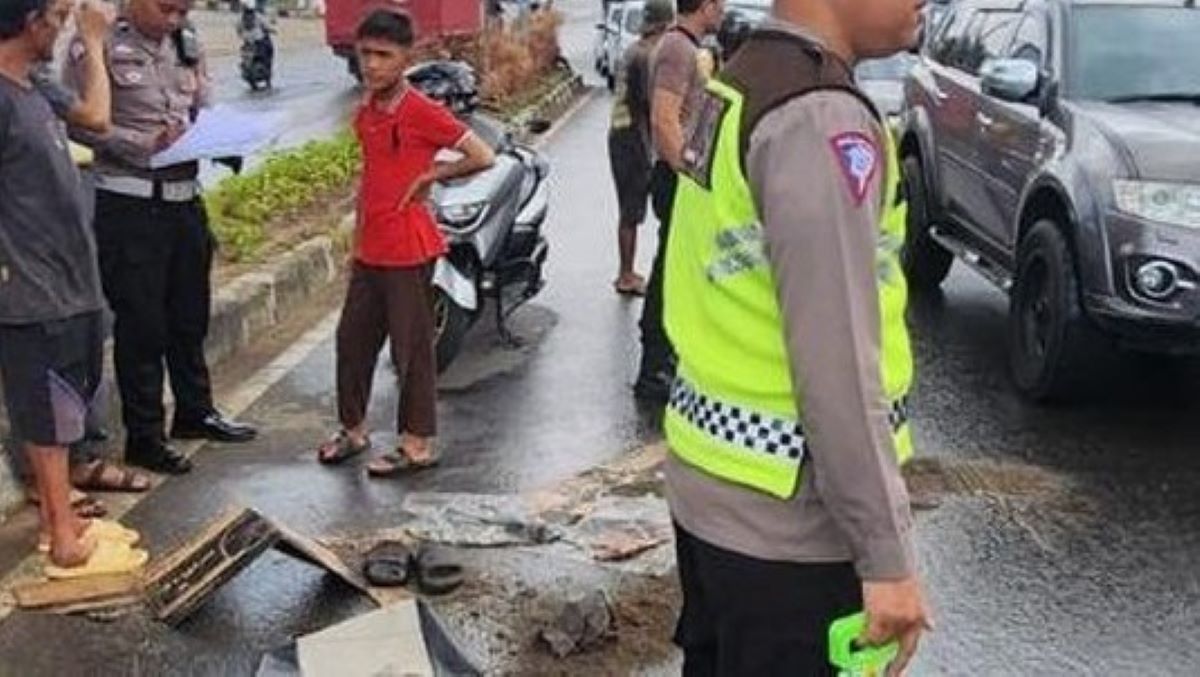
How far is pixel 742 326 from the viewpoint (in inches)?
89.4

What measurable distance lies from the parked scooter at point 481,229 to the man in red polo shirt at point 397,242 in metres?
0.60

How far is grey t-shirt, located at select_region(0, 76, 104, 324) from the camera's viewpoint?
183 inches

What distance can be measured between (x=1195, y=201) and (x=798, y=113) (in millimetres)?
4630

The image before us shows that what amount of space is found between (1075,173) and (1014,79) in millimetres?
702

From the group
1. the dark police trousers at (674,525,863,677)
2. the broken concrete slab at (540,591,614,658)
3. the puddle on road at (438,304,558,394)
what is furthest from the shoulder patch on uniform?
the puddle on road at (438,304,558,394)

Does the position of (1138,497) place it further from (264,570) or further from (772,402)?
(772,402)

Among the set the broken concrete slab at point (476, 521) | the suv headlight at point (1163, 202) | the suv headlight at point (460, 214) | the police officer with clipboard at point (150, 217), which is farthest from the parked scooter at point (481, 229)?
the suv headlight at point (1163, 202)

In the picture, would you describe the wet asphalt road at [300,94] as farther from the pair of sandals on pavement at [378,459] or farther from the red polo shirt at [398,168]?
the red polo shirt at [398,168]

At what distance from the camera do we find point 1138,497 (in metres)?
5.97

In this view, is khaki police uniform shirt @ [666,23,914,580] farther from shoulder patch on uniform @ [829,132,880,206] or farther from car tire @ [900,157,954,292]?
car tire @ [900,157,954,292]

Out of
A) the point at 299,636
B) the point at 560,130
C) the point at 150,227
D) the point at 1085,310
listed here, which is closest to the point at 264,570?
the point at 299,636

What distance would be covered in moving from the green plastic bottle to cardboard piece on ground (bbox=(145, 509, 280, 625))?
8.82 ft

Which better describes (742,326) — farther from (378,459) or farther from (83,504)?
(378,459)

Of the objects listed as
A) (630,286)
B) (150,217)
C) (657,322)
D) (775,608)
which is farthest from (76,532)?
(630,286)
